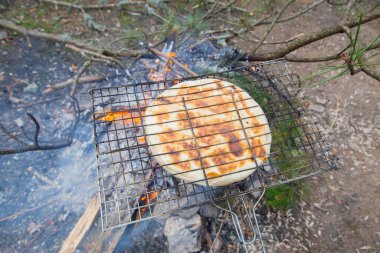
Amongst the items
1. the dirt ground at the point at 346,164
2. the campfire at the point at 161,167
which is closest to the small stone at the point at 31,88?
the campfire at the point at 161,167

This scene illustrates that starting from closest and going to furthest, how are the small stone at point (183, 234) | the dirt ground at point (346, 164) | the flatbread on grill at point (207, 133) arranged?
the flatbread on grill at point (207, 133), the small stone at point (183, 234), the dirt ground at point (346, 164)

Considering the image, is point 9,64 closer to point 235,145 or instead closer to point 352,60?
point 235,145

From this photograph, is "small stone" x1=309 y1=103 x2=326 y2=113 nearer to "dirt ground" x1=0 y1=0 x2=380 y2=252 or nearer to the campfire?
"dirt ground" x1=0 y1=0 x2=380 y2=252

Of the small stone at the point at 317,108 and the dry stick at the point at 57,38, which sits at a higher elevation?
the dry stick at the point at 57,38

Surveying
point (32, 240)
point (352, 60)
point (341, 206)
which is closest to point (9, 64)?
point (32, 240)

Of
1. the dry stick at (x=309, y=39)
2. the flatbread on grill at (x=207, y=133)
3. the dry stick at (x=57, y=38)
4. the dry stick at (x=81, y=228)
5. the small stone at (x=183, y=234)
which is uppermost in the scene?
the dry stick at (x=57, y=38)

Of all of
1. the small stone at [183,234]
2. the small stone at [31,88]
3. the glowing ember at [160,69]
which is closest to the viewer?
the small stone at [183,234]

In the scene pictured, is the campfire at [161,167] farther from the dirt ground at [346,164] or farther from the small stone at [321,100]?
the small stone at [321,100]

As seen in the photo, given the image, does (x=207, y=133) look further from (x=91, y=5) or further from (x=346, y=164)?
(x=91, y=5)
